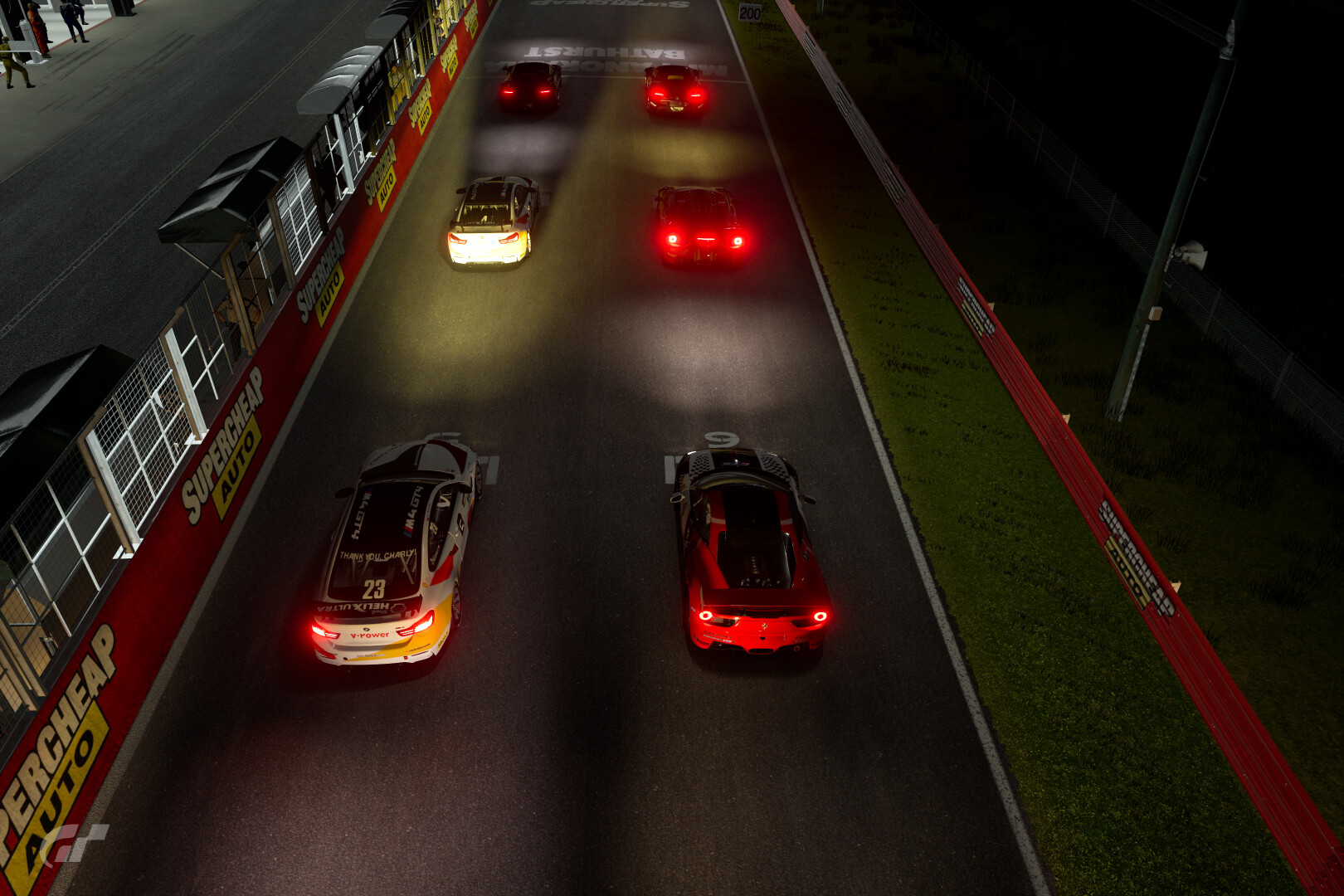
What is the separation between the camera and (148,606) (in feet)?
32.3

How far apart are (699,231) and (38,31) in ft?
91.9

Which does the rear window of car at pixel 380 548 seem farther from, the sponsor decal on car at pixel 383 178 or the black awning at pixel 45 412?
the sponsor decal on car at pixel 383 178

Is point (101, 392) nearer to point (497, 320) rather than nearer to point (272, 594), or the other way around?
point (272, 594)

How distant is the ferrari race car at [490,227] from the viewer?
1842 centimetres

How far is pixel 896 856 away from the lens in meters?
8.41

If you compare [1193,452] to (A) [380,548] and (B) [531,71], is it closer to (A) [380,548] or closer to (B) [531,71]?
(A) [380,548]

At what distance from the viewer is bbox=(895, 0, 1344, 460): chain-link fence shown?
1532 cm

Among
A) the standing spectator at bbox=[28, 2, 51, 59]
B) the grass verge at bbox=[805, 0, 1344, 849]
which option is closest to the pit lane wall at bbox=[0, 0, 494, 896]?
the grass verge at bbox=[805, 0, 1344, 849]

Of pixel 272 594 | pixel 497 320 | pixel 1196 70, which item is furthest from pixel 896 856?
pixel 1196 70

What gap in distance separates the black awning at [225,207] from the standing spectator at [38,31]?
961 inches

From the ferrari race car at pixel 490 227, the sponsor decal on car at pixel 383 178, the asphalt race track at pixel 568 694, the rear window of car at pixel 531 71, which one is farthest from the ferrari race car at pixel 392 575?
the rear window of car at pixel 531 71

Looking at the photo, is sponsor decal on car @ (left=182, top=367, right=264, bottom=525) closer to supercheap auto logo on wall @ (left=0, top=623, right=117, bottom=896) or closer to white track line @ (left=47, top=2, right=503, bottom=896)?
white track line @ (left=47, top=2, right=503, bottom=896)

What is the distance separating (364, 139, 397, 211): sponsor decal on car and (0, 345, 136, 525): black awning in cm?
1198

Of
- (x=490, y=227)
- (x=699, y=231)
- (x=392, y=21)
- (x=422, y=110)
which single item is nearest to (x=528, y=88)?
(x=422, y=110)
